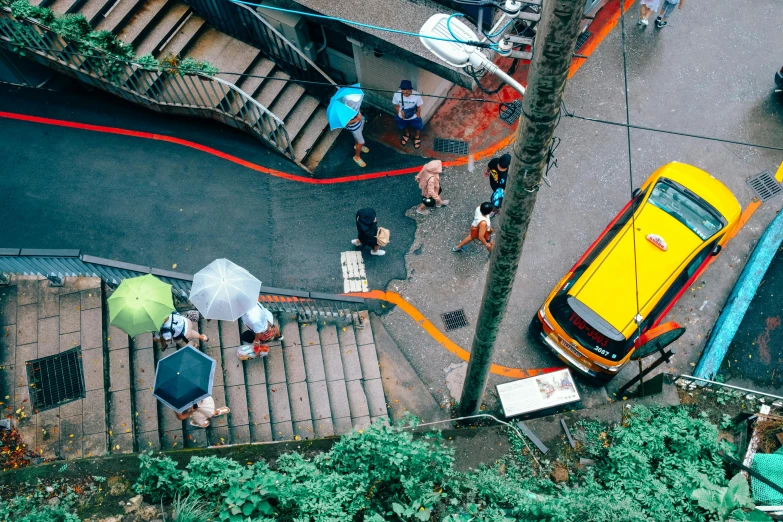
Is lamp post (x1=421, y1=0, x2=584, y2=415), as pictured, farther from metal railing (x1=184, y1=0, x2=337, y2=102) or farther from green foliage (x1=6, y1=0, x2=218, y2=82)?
green foliage (x1=6, y1=0, x2=218, y2=82)

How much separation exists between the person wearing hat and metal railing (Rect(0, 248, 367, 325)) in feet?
12.5

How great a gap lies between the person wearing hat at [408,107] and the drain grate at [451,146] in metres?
0.51

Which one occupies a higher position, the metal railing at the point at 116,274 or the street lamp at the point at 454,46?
the street lamp at the point at 454,46

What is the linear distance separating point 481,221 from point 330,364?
138 inches

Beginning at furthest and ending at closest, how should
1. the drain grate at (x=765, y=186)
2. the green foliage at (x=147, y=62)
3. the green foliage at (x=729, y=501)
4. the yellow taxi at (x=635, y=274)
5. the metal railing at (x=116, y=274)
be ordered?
the drain grate at (x=765, y=186) < the green foliage at (x=147, y=62) < the yellow taxi at (x=635, y=274) < the metal railing at (x=116, y=274) < the green foliage at (x=729, y=501)

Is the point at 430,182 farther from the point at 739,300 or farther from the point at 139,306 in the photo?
the point at 739,300

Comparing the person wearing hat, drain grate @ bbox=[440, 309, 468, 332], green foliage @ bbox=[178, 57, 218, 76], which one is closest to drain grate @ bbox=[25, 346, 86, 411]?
green foliage @ bbox=[178, 57, 218, 76]

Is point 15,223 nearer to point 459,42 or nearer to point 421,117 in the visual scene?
point 421,117

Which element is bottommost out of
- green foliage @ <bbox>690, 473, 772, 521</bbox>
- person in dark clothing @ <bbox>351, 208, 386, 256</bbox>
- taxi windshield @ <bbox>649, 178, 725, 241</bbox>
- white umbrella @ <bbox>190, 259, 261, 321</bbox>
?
green foliage @ <bbox>690, 473, 772, 521</bbox>

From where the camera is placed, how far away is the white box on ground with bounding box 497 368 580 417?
938 centimetres

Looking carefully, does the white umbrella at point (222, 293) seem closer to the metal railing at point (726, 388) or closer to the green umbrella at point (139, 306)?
the green umbrella at point (139, 306)

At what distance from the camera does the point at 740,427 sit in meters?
8.77

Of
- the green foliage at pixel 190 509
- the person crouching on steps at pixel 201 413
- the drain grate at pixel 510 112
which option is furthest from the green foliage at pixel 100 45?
the green foliage at pixel 190 509

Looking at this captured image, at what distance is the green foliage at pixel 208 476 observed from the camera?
22.7ft
